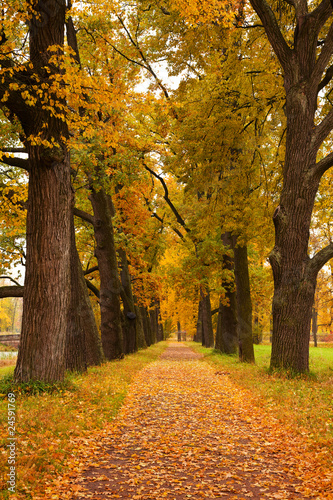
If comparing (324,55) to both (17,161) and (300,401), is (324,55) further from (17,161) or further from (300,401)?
(300,401)

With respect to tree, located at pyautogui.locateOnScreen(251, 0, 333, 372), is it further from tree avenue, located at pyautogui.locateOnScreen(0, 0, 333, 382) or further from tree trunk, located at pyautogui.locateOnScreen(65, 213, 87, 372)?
tree trunk, located at pyautogui.locateOnScreen(65, 213, 87, 372)

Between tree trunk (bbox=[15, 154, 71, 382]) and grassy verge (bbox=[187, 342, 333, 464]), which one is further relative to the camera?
tree trunk (bbox=[15, 154, 71, 382])

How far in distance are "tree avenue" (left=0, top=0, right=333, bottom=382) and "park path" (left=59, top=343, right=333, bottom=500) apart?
7.63ft

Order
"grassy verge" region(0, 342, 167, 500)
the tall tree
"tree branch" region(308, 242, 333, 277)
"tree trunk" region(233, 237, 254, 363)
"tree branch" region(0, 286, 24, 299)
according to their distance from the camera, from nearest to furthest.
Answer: "grassy verge" region(0, 342, 167, 500) → the tall tree → "tree branch" region(0, 286, 24, 299) → "tree branch" region(308, 242, 333, 277) → "tree trunk" region(233, 237, 254, 363)

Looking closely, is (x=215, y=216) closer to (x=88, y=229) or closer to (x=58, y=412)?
(x=88, y=229)

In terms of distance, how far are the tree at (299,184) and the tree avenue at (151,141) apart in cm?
3

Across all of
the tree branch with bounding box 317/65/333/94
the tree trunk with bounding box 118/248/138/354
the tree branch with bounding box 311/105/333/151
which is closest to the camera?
the tree branch with bounding box 311/105/333/151

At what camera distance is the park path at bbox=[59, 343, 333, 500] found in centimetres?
432

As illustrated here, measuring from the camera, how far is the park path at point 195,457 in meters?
4.32

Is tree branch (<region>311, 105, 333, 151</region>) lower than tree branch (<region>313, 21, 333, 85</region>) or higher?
lower

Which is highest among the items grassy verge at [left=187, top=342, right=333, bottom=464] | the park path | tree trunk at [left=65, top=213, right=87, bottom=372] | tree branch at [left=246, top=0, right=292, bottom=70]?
tree branch at [left=246, top=0, right=292, bottom=70]

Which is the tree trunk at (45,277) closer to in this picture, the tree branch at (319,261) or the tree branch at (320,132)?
the tree branch at (319,261)

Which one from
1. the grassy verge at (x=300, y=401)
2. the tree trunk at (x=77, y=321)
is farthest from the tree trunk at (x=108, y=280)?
the grassy verge at (x=300, y=401)

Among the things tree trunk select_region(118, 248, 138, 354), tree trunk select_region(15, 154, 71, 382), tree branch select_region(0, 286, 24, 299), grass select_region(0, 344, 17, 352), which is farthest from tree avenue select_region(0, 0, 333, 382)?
grass select_region(0, 344, 17, 352)
